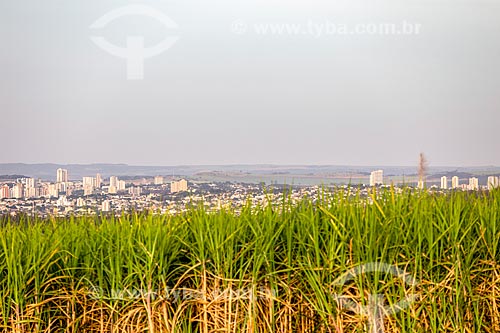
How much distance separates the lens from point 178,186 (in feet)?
10.4

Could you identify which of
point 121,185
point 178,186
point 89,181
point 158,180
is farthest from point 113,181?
point 178,186

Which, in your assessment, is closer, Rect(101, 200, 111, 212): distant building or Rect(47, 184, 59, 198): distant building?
Rect(101, 200, 111, 212): distant building

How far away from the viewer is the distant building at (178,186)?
124 inches

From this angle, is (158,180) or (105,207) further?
(158,180)

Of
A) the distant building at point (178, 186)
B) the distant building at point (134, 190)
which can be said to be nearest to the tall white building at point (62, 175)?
the distant building at point (134, 190)

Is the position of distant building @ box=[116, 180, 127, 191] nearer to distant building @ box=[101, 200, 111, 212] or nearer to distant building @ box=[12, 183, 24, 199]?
distant building @ box=[12, 183, 24, 199]

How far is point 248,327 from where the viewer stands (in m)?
2.69

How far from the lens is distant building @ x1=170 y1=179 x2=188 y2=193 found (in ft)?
10.3

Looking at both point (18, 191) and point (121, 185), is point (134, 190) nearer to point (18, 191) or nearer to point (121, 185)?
point (121, 185)

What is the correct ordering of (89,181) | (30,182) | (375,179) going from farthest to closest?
(30,182) → (89,181) → (375,179)

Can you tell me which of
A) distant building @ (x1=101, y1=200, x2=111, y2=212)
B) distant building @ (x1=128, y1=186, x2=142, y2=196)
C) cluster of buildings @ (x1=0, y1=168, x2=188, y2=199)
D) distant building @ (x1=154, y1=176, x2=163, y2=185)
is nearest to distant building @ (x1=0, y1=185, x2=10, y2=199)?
cluster of buildings @ (x1=0, y1=168, x2=188, y2=199)

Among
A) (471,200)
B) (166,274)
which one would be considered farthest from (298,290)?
(471,200)

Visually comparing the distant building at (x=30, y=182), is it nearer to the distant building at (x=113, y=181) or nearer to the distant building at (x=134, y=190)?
the distant building at (x=113, y=181)

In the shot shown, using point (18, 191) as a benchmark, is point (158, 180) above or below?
above
